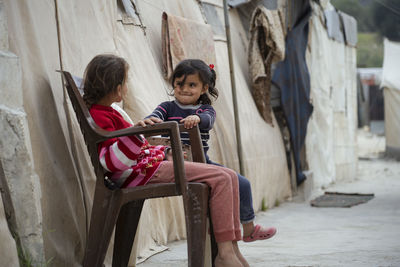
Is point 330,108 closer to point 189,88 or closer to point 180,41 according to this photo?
point 180,41

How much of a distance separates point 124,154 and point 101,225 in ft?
1.09

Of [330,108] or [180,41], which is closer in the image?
[180,41]

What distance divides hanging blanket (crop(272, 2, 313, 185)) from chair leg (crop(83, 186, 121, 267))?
4.88 meters

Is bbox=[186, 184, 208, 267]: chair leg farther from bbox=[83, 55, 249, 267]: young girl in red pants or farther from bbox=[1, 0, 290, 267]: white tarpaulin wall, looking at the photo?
bbox=[1, 0, 290, 267]: white tarpaulin wall

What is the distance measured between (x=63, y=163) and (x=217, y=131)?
2.68 metres

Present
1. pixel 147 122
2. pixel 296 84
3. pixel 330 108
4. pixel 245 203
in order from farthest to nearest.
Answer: pixel 330 108 < pixel 296 84 < pixel 245 203 < pixel 147 122

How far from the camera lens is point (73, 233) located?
2918 millimetres

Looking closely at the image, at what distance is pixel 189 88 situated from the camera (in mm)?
3068

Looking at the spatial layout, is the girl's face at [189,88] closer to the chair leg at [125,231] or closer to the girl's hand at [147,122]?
the girl's hand at [147,122]

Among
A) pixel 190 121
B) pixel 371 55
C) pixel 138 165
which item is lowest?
pixel 138 165

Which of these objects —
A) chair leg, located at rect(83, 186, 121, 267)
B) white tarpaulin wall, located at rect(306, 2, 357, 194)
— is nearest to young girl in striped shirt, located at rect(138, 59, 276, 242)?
chair leg, located at rect(83, 186, 121, 267)

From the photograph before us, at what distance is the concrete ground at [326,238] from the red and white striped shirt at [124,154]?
3.23 feet

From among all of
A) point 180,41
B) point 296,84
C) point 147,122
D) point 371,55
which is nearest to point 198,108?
point 147,122

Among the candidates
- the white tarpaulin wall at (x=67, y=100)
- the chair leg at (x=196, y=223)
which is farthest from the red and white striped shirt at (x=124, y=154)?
the white tarpaulin wall at (x=67, y=100)
